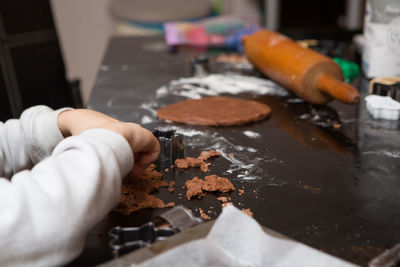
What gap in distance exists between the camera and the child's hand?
69 cm

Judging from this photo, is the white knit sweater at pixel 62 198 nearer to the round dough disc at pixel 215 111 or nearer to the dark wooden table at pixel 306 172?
the dark wooden table at pixel 306 172

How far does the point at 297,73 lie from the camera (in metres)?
1.10

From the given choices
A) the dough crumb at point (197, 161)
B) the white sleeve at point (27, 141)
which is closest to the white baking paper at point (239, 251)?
the dough crumb at point (197, 161)

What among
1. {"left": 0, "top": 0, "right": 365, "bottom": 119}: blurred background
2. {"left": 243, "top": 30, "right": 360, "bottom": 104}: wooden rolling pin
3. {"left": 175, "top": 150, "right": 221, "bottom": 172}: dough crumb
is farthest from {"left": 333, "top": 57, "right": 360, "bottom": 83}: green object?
{"left": 175, "top": 150, "right": 221, "bottom": 172}: dough crumb

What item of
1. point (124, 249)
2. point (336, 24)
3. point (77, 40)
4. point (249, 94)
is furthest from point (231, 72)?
point (77, 40)

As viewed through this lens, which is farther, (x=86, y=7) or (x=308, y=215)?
(x=86, y=7)

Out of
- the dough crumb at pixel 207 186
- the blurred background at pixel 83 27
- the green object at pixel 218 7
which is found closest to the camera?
the dough crumb at pixel 207 186

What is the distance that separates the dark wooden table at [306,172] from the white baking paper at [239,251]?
10 centimetres

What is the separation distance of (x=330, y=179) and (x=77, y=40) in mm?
2769

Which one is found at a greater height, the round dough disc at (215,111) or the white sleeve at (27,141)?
the white sleeve at (27,141)

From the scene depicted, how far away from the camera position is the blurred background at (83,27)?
1.51 meters

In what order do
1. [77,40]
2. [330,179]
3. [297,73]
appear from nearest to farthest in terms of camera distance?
[330,179]
[297,73]
[77,40]

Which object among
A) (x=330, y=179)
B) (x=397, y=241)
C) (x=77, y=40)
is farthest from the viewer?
(x=77, y=40)

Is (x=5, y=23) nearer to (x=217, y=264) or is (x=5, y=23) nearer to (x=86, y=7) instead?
(x=217, y=264)
